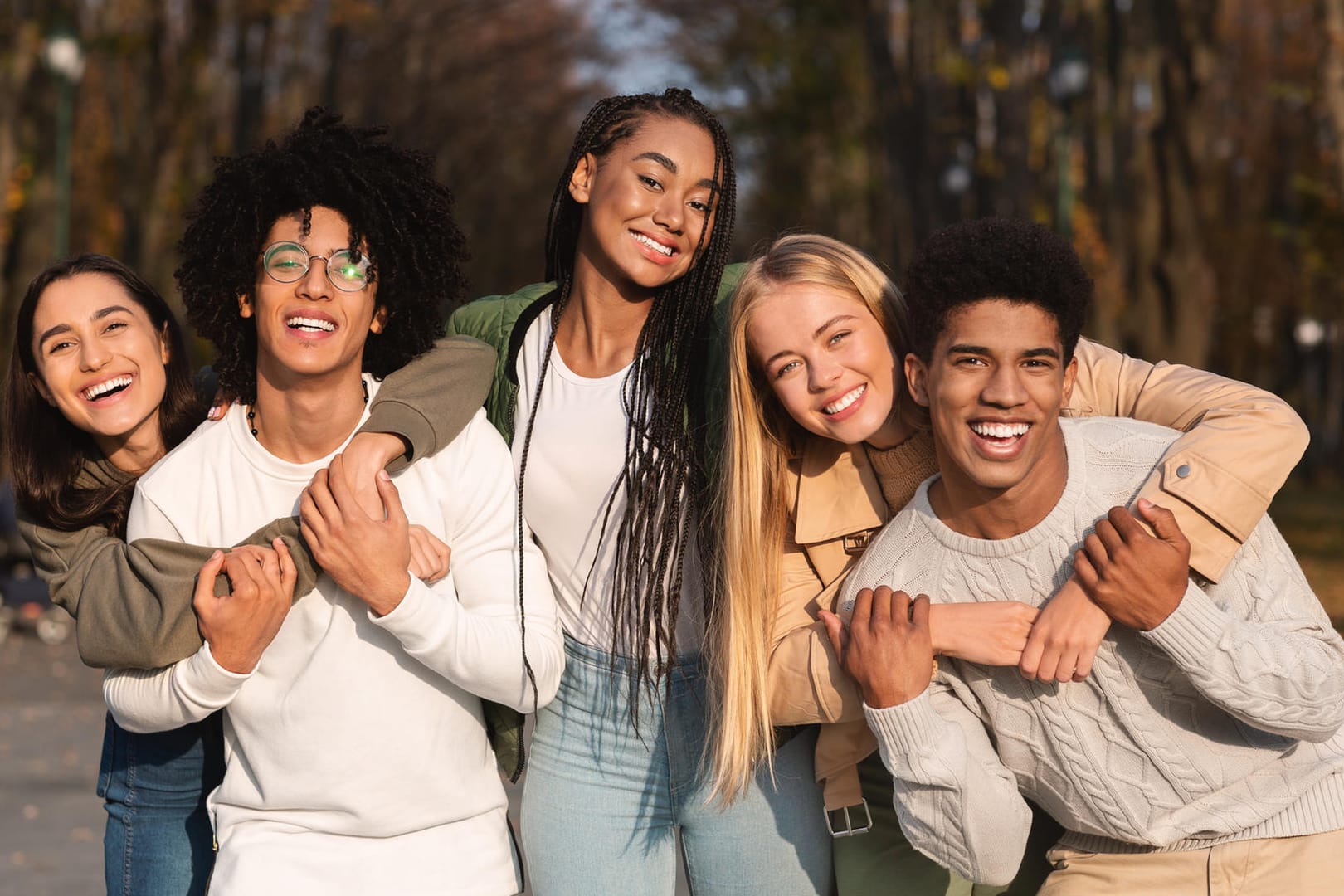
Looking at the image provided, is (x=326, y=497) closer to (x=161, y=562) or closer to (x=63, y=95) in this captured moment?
(x=161, y=562)

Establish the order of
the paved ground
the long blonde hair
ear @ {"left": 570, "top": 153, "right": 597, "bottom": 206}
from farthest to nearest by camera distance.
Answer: the paved ground, ear @ {"left": 570, "top": 153, "right": 597, "bottom": 206}, the long blonde hair

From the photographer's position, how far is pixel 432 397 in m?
3.58

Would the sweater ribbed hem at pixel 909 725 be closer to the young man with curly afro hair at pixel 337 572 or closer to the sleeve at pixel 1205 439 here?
the sleeve at pixel 1205 439

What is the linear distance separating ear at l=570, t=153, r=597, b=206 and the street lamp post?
12.7 metres

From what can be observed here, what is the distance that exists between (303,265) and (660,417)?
37.7 inches

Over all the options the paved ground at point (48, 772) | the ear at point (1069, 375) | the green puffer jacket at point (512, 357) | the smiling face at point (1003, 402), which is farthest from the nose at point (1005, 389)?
→ the paved ground at point (48, 772)

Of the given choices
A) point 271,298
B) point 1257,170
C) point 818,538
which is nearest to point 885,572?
point 818,538

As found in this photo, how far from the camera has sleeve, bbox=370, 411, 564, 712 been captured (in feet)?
10.9

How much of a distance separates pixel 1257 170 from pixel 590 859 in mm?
34112

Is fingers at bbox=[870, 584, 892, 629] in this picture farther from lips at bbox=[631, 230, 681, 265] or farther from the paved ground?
the paved ground

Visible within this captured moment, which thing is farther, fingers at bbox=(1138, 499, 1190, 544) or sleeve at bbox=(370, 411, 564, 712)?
sleeve at bbox=(370, 411, 564, 712)

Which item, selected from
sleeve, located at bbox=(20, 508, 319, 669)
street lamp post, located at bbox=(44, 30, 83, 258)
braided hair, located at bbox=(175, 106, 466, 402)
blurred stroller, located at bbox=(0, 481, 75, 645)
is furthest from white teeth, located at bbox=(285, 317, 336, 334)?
street lamp post, located at bbox=(44, 30, 83, 258)

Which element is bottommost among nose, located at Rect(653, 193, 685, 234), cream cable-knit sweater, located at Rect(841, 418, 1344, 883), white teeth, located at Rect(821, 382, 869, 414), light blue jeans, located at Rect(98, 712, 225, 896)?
light blue jeans, located at Rect(98, 712, 225, 896)

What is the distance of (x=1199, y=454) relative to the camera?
3.39 meters
